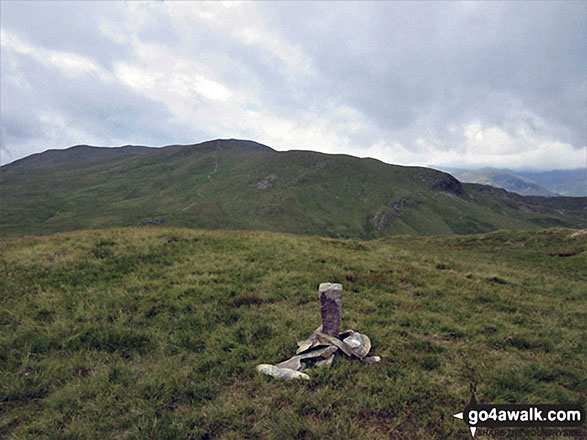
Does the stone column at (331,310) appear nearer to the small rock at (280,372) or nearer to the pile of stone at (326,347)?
the pile of stone at (326,347)

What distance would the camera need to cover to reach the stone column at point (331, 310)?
21.6 ft

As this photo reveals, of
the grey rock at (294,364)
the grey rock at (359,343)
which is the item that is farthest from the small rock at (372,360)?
the grey rock at (294,364)

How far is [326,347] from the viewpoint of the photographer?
6301 mm

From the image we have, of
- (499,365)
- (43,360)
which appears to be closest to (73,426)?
(43,360)

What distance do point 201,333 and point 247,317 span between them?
1.41 m

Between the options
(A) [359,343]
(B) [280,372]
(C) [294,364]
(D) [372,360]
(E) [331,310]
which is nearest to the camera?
(B) [280,372]

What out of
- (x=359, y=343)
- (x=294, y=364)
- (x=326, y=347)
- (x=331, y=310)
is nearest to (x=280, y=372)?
(x=294, y=364)

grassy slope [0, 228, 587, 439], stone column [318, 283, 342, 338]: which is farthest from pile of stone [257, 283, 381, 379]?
grassy slope [0, 228, 587, 439]

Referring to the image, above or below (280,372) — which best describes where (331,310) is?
Result: above

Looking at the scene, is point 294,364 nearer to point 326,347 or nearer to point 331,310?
point 326,347

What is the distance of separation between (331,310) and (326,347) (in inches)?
34.6

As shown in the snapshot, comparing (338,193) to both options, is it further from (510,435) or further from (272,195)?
(510,435)

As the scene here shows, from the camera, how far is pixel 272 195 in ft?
609

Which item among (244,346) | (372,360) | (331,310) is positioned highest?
(331,310)
